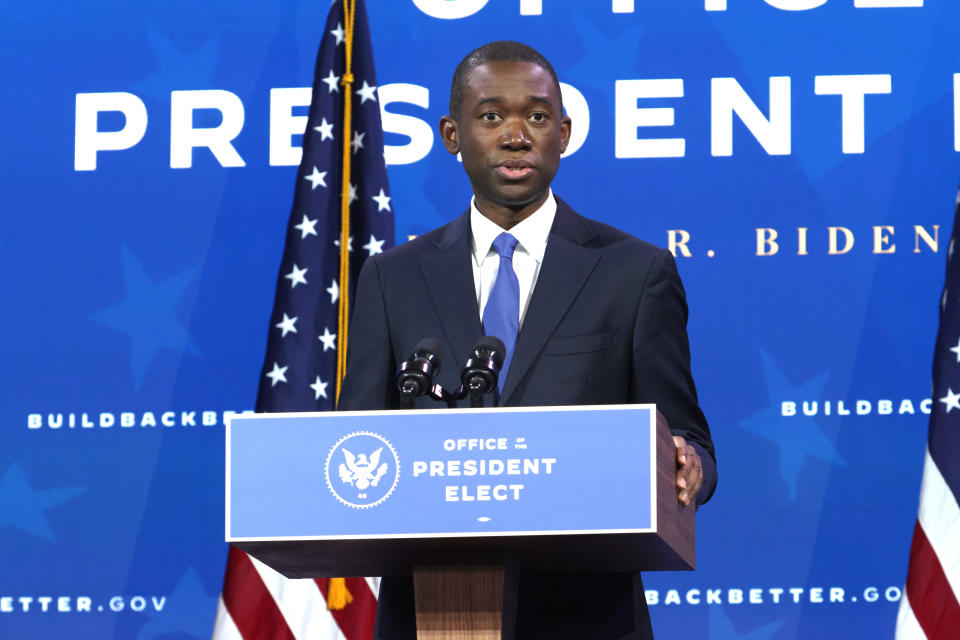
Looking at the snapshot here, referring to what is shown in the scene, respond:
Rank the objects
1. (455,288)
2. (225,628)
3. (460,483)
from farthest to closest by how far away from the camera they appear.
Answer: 1. (225,628)
2. (455,288)
3. (460,483)

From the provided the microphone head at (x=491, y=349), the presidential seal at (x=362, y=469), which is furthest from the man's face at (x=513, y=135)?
the presidential seal at (x=362, y=469)

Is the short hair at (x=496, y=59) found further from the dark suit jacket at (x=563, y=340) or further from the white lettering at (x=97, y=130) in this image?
the white lettering at (x=97, y=130)

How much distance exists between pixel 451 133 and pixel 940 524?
89.2 inches

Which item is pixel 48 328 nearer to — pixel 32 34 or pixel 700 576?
pixel 32 34

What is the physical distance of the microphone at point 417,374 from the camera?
2.02m

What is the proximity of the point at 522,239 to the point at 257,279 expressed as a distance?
247cm

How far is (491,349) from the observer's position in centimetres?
205

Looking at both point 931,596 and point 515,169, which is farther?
point 931,596

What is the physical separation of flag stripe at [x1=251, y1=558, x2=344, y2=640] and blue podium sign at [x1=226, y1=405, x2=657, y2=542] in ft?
8.61

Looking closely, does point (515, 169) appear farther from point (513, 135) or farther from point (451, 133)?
point (451, 133)

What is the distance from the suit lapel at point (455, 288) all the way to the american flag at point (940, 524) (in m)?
2.21

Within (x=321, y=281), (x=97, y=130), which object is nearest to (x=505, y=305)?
(x=321, y=281)

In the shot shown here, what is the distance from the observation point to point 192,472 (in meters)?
4.68

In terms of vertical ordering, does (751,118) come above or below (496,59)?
above
